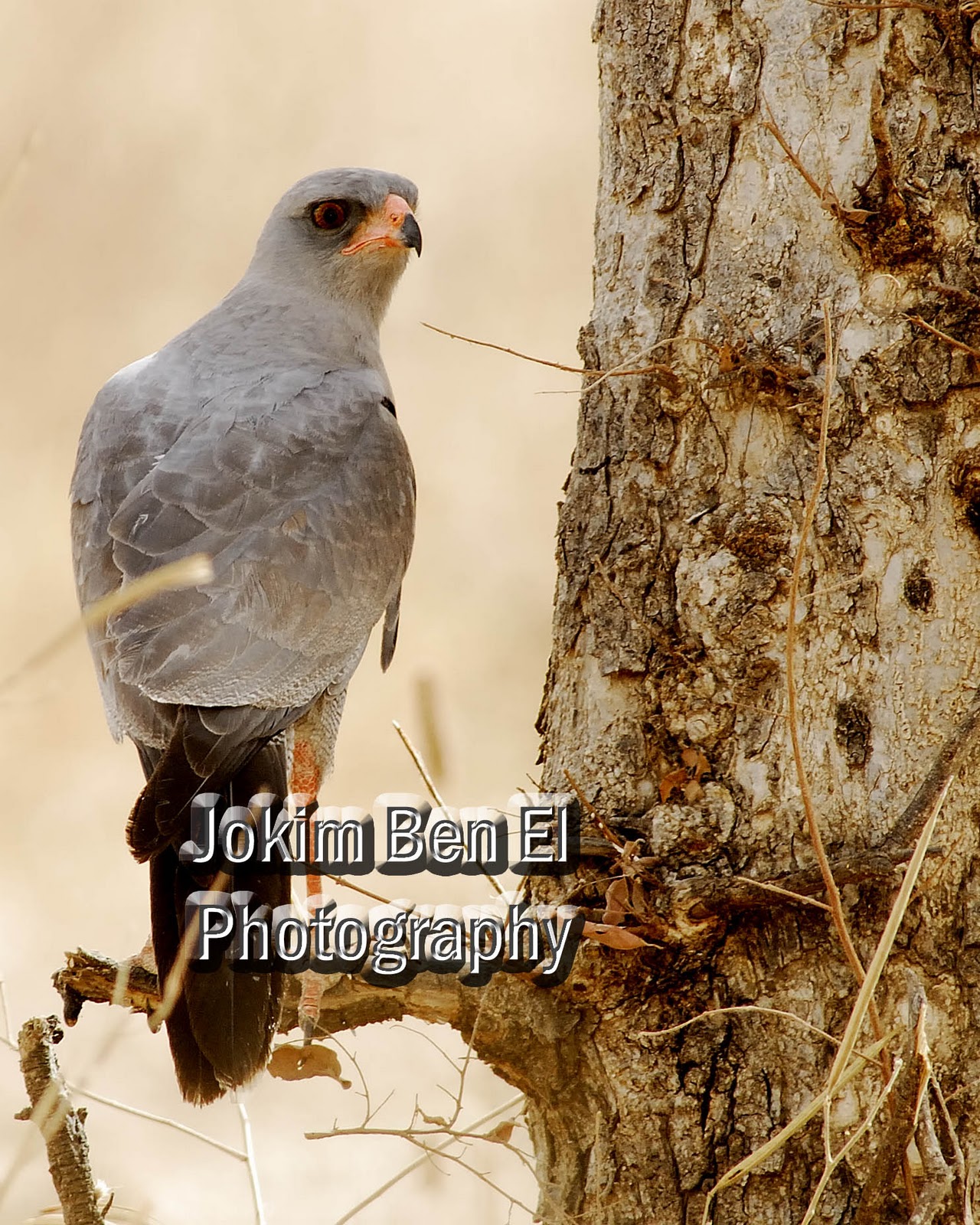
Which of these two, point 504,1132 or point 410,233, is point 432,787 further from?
point 410,233

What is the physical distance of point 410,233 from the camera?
3.48 metres

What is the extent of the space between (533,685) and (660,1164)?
479 centimetres

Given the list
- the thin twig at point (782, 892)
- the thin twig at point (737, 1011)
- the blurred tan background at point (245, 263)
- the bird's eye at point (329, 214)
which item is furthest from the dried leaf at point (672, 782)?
the blurred tan background at point (245, 263)

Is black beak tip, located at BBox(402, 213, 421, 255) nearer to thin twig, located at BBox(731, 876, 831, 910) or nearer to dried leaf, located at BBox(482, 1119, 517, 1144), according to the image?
A: thin twig, located at BBox(731, 876, 831, 910)

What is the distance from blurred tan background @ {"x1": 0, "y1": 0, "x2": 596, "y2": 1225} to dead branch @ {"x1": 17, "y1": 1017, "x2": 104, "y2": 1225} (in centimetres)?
393

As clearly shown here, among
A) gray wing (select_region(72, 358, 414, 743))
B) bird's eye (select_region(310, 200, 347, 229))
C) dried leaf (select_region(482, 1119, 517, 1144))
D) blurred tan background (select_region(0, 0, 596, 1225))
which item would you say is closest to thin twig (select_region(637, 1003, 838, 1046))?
dried leaf (select_region(482, 1119, 517, 1144))

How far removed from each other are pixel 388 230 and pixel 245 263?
4.13 m

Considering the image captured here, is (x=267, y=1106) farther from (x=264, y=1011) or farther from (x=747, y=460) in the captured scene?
(x=747, y=460)

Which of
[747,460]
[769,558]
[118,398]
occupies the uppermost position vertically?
[118,398]

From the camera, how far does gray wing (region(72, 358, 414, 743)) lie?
2678mm

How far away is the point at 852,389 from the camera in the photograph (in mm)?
2264

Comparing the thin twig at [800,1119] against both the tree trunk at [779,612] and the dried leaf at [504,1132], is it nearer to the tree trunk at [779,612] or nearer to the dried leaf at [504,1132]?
the tree trunk at [779,612]

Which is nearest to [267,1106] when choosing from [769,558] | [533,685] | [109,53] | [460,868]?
[533,685]

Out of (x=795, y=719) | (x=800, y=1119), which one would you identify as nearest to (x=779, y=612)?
(x=795, y=719)
